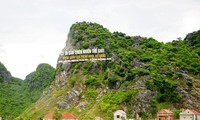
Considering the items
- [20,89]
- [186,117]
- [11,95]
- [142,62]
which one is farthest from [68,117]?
[20,89]

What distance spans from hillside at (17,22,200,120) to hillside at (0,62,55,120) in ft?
87.7

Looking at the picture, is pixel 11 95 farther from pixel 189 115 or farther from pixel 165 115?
pixel 189 115

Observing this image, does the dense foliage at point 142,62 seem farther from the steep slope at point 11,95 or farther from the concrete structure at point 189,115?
the steep slope at point 11,95

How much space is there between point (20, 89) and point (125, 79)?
223ft

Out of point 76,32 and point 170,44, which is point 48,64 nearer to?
point 76,32

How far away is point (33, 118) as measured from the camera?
96562mm

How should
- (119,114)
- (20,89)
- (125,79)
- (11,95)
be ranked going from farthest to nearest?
(20,89), (11,95), (125,79), (119,114)

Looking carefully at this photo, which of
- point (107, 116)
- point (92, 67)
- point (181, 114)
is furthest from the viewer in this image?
point (92, 67)

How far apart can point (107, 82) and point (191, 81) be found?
2017cm

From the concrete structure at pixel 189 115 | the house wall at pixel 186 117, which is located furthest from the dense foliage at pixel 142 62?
the concrete structure at pixel 189 115

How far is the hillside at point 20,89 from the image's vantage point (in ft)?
457

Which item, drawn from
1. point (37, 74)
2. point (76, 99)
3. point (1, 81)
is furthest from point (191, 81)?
point (1, 81)

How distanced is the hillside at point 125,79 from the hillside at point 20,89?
2674 centimetres

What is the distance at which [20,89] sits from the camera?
15725cm
